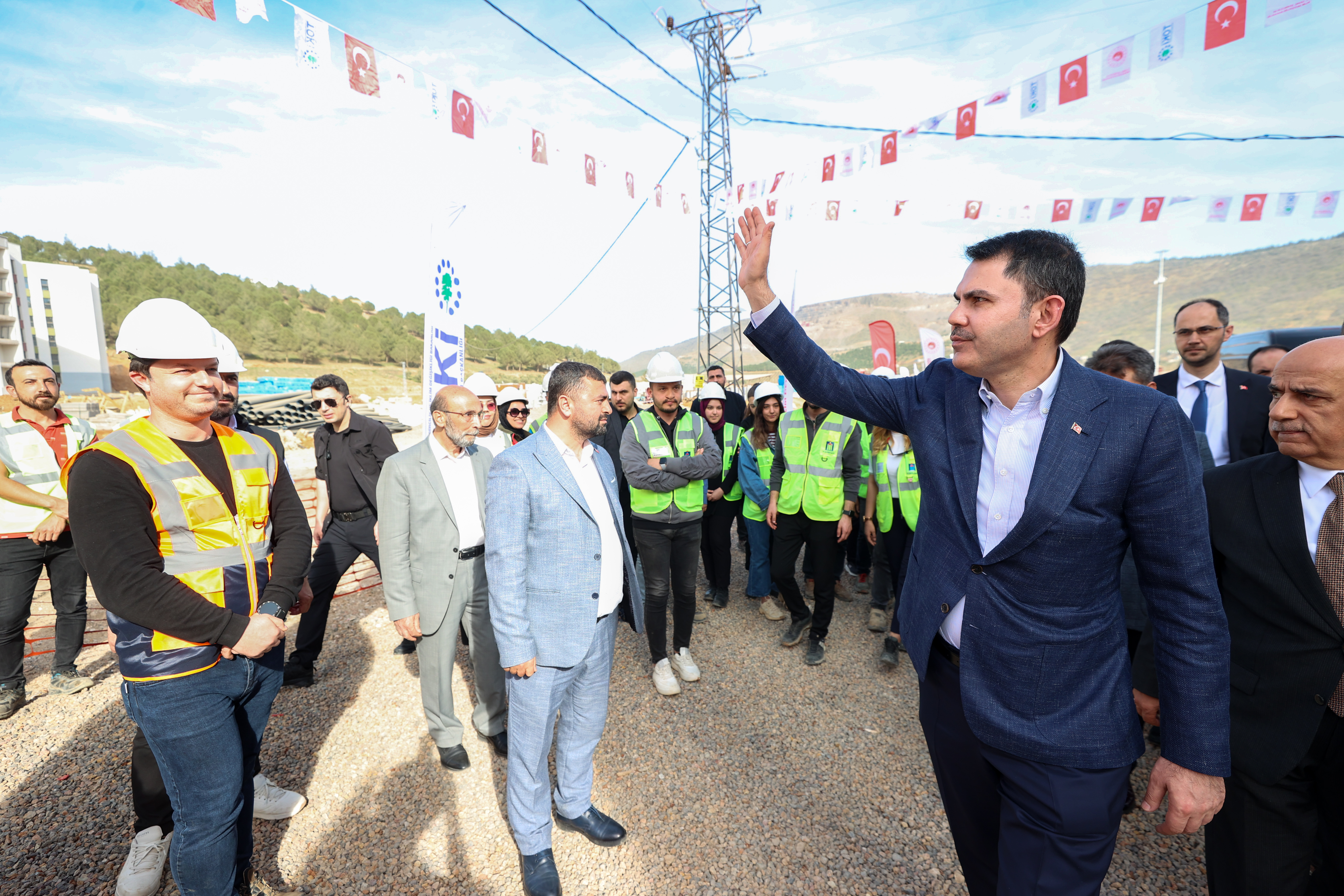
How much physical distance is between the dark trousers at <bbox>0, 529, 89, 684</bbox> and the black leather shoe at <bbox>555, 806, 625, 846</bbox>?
331 cm

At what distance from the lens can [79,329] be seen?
147 feet

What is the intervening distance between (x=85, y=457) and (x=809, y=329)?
552ft

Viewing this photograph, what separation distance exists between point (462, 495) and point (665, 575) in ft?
4.85

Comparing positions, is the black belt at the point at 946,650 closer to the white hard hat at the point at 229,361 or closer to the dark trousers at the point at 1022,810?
the dark trousers at the point at 1022,810

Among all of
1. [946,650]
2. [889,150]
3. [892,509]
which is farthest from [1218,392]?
[889,150]

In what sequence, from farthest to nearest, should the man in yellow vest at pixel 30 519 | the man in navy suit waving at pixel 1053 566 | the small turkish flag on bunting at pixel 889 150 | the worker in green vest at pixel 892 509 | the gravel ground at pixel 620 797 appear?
the small turkish flag on bunting at pixel 889 150 → the worker in green vest at pixel 892 509 → the man in yellow vest at pixel 30 519 → the gravel ground at pixel 620 797 → the man in navy suit waving at pixel 1053 566

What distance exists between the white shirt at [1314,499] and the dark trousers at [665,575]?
2840mm

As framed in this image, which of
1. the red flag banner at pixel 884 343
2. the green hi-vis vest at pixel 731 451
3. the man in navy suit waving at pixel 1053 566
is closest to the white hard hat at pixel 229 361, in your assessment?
the man in navy suit waving at pixel 1053 566

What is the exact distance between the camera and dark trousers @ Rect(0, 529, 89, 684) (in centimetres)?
349

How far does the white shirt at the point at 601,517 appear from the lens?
2.30 m

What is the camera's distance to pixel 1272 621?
5.17 feet

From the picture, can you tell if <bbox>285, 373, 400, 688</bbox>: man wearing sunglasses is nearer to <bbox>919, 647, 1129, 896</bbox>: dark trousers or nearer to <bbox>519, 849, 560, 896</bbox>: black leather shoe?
<bbox>519, 849, 560, 896</bbox>: black leather shoe

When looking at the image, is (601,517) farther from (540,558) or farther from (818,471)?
(818,471)

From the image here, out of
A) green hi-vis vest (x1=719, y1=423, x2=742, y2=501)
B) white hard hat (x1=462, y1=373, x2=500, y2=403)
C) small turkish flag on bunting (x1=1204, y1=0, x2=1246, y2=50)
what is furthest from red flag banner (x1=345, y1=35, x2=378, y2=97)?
small turkish flag on bunting (x1=1204, y1=0, x2=1246, y2=50)
